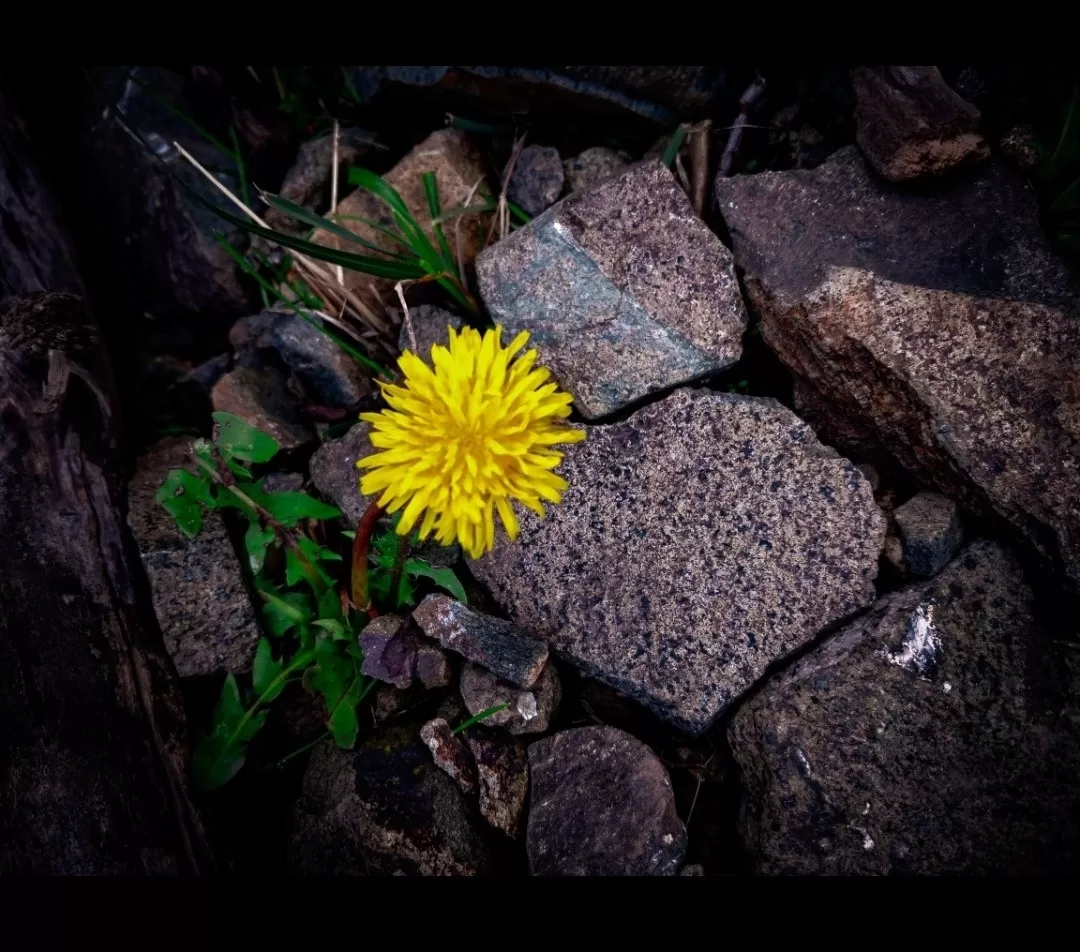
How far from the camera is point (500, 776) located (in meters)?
1.74

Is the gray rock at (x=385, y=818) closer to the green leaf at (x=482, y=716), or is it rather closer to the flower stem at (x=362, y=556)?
the green leaf at (x=482, y=716)

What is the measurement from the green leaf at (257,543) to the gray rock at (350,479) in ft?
0.71

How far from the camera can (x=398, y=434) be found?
1390mm

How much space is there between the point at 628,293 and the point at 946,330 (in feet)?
2.52

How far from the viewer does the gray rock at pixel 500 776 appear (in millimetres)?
1711

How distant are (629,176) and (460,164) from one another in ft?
1.99

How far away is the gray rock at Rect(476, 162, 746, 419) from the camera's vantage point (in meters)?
1.84

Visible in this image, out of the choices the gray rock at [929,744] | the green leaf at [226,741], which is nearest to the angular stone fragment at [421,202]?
the green leaf at [226,741]

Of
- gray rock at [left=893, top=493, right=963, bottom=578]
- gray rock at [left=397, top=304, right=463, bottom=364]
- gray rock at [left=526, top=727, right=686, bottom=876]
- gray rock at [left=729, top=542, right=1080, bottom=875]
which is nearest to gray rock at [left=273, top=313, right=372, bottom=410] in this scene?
gray rock at [left=397, top=304, right=463, bottom=364]

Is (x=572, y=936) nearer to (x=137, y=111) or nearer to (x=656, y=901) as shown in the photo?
(x=656, y=901)

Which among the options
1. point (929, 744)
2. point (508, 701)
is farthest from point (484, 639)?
point (929, 744)

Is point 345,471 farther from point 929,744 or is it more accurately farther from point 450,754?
point 929,744

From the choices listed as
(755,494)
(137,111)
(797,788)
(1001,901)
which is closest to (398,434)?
(755,494)

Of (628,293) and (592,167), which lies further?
(592,167)
